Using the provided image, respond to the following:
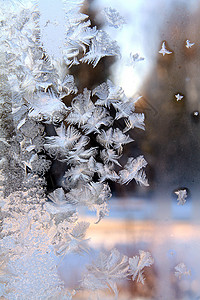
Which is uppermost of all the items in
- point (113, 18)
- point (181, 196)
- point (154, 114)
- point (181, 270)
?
point (113, 18)

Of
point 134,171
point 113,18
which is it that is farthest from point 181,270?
point 113,18

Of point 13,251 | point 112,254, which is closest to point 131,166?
point 112,254

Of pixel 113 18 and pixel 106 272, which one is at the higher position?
pixel 113 18

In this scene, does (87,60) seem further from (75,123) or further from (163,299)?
(163,299)

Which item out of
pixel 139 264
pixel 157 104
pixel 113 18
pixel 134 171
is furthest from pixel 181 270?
pixel 113 18

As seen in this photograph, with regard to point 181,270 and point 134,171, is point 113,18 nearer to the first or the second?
point 134,171

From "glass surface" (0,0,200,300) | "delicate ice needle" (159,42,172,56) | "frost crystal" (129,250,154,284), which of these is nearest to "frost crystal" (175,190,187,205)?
"glass surface" (0,0,200,300)
